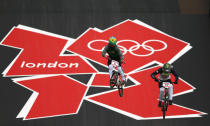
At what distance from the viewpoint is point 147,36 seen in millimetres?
13992

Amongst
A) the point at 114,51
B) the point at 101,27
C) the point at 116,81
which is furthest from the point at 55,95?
the point at 101,27

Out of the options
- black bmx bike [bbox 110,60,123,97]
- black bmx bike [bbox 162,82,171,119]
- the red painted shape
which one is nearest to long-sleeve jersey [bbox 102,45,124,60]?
black bmx bike [bbox 110,60,123,97]

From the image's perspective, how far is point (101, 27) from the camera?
14352 mm

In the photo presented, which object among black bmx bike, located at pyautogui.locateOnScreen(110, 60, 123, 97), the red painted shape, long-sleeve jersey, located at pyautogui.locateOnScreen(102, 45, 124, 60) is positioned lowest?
the red painted shape

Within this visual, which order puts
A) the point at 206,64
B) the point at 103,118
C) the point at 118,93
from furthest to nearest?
the point at 206,64, the point at 118,93, the point at 103,118

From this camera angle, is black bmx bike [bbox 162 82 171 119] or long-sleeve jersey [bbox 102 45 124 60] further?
long-sleeve jersey [bbox 102 45 124 60]

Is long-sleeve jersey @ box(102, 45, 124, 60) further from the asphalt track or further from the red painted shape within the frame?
the red painted shape

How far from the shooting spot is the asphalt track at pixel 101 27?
10953 mm

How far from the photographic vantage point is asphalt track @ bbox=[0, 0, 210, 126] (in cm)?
1095

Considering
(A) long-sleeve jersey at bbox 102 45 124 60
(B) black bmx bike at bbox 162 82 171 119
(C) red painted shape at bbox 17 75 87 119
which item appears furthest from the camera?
(C) red painted shape at bbox 17 75 87 119

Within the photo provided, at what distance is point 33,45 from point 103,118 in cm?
427

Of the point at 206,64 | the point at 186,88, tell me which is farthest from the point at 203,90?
the point at 206,64

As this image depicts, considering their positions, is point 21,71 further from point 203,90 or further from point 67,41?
point 203,90

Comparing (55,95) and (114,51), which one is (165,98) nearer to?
(114,51)
